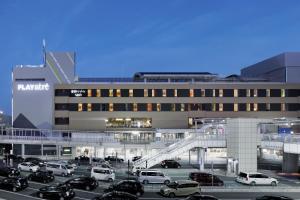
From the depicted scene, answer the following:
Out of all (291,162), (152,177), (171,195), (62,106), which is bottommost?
(171,195)

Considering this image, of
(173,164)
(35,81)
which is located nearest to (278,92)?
(173,164)

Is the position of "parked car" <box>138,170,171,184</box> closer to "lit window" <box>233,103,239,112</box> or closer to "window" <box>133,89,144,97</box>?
"window" <box>133,89,144,97</box>

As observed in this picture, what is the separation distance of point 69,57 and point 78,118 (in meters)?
14.0

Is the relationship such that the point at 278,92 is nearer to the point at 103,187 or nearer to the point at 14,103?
the point at 14,103

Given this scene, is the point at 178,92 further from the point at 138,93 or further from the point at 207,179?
the point at 207,179

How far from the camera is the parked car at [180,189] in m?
46.0

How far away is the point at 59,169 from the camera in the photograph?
59.9 metres

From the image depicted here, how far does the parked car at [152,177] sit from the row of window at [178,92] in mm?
52562

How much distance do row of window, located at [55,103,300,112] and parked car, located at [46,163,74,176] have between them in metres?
45.4

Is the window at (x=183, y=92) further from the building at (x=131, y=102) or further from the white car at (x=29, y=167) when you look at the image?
the white car at (x=29, y=167)

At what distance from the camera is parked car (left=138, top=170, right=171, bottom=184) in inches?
2140

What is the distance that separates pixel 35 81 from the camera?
4063 inches

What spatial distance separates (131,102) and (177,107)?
35.2ft

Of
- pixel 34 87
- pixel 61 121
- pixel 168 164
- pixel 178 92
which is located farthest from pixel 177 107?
pixel 168 164
